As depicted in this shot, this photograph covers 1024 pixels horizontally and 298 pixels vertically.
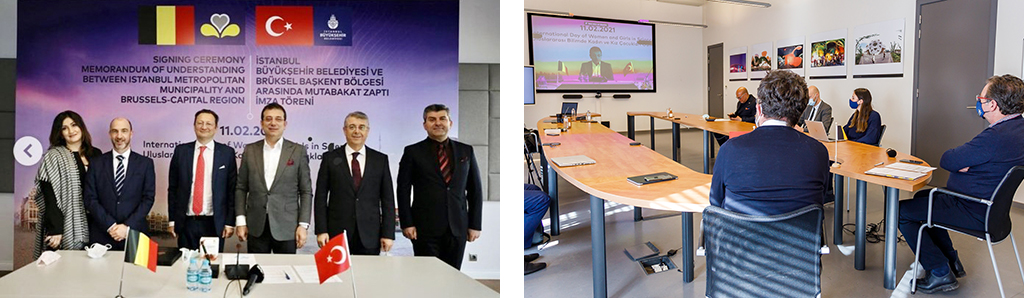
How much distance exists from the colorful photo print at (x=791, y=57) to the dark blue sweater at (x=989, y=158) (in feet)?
22.3

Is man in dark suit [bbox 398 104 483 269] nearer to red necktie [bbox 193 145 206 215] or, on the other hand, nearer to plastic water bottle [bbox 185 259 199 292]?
red necktie [bbox 193 145 206 215]

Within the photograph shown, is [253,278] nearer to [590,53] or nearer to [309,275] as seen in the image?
[309,275]

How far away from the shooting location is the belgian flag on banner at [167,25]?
14.1 feet

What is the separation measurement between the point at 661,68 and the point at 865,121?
7417 mm

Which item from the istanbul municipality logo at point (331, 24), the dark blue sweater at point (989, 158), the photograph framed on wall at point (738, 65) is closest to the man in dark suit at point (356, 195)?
the istanbul municipality logo at point (331, 24)

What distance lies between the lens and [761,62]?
1037 centimetres

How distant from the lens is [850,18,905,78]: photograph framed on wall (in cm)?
734

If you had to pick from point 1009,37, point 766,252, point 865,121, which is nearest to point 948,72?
point 1009,37

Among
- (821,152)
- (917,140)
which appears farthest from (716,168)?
(917,140)

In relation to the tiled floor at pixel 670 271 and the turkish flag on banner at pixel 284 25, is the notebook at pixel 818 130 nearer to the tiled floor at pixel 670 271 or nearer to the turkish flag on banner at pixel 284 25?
the tiled floor at pixel 670 271

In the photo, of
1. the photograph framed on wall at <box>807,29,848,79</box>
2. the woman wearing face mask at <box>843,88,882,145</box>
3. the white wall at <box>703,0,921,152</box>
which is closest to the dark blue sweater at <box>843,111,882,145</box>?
the woman wearing face mask at <box>843,88,882,145</box>

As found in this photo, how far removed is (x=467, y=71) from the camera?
4.39m

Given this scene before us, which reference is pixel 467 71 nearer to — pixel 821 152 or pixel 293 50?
pixel 293 50

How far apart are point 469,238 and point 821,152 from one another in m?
2.82
